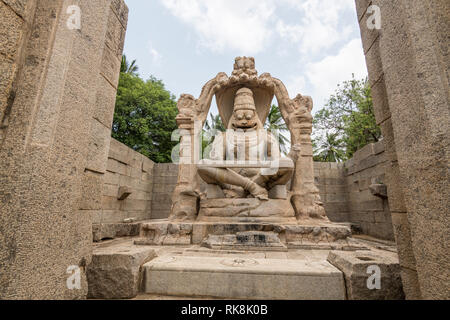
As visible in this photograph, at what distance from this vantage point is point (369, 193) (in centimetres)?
570

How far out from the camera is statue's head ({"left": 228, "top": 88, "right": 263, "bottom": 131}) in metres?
4.96

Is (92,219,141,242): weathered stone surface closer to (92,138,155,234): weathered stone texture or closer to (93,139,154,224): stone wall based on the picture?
(92,138,155,234): weathered stone texture

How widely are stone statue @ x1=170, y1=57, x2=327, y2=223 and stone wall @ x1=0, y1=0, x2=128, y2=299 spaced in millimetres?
2290

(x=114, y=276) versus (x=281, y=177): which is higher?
(x=281, y=177)

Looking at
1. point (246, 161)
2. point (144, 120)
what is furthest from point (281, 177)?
point (144, 120)

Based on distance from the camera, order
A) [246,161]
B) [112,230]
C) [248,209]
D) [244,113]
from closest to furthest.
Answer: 1. [248,209]
2. [246,161]
3. [112,230]
4. [244,113]

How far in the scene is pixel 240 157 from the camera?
15.8 feet

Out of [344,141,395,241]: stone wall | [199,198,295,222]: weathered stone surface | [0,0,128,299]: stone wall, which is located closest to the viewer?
[0,0,128,299]: stone wall

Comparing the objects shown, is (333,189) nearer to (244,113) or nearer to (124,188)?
(244,113)

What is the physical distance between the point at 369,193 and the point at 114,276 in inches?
239

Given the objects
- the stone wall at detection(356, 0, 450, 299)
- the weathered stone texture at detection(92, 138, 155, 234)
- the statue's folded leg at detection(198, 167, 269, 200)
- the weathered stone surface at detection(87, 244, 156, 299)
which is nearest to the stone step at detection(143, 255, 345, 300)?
the weathered stone surface at detection(87, 244, 156, 299)

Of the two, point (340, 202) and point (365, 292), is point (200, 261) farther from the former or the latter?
point (340, 202)

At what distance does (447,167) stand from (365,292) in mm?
1059
